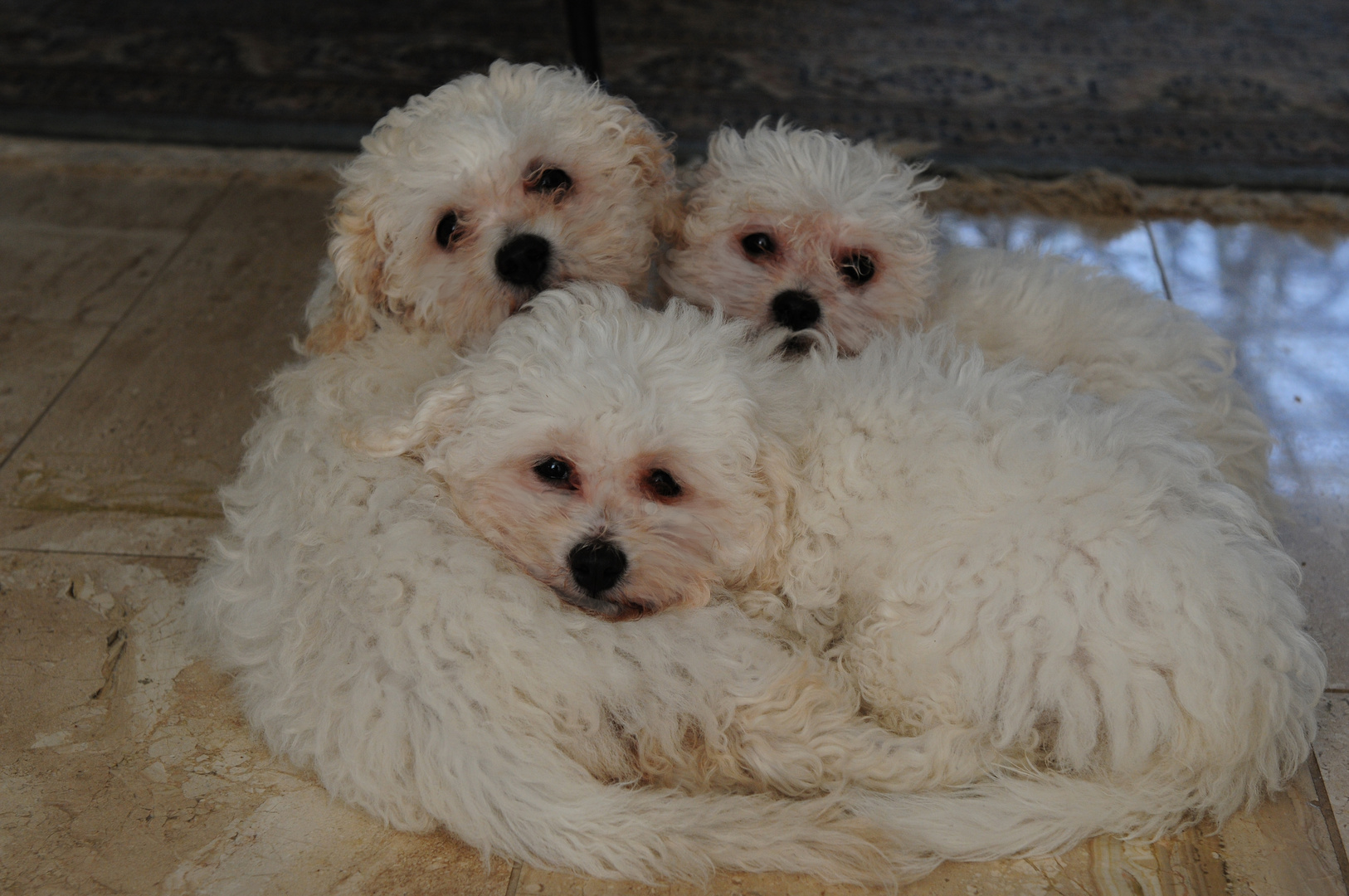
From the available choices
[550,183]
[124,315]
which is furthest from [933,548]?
[124,315]

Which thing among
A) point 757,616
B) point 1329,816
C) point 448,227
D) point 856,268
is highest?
point 448,227

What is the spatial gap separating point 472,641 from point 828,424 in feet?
2.04

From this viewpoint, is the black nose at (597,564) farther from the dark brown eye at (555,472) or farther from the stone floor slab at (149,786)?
the stone floor slab at (149,786)

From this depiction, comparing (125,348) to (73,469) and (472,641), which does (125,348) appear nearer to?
(73,469)

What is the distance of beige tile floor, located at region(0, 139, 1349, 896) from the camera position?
5.43 feet

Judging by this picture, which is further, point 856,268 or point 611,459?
point 856,268

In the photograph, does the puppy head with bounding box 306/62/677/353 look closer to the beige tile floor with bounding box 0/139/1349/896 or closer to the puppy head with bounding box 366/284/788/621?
the puppy head with bounding box 366/284/788/621

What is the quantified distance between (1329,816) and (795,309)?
3.79ft

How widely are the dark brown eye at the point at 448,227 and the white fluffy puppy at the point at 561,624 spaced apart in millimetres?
287

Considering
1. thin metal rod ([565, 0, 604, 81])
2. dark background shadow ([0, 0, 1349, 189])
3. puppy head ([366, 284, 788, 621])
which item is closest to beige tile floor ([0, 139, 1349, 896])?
dark background shadow ([0, 0, 1349, 189])

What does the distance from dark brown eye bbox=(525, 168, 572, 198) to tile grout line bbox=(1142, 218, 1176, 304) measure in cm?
174

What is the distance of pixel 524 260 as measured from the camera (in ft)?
6.83

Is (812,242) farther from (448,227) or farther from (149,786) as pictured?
(149,786)

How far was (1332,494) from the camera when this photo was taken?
249 cm
